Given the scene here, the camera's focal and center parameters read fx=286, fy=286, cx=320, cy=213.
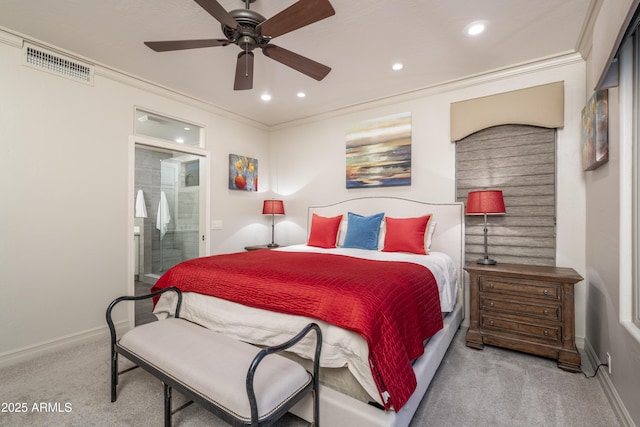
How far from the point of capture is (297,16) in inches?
65.6

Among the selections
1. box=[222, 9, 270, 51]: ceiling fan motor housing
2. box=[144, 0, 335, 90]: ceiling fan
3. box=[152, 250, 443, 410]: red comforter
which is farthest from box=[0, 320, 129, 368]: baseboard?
box=[222, 9, 270, 51]: ceiling fan motor housing

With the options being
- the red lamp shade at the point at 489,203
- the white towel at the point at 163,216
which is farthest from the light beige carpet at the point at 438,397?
the white towel at the point at 163,216

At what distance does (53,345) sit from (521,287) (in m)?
4.11

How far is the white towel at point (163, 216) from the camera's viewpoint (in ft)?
14.4

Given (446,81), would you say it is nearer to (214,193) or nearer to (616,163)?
(616,163)

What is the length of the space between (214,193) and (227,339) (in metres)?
2.64

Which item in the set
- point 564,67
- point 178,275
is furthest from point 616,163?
point 178,275

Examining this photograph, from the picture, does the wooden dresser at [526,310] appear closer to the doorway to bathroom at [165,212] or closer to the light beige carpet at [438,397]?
the light beige carpet at [438,397]

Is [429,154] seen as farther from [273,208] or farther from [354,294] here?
[354,294]

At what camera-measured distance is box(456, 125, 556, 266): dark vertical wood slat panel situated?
108 inches

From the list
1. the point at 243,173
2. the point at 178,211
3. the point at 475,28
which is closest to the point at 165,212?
the point at 178,211

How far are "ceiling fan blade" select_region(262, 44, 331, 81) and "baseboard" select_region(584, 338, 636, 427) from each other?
9.15 ft

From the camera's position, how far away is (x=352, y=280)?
1.69 meters

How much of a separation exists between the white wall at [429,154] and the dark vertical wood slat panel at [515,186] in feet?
0.32
